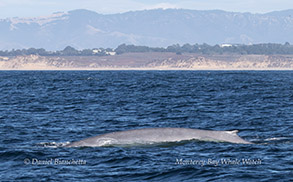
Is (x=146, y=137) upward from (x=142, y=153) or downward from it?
upward

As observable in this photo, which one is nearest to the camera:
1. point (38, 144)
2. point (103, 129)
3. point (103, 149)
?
point (103, 149)

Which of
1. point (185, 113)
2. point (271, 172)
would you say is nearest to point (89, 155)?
point (271, 172)

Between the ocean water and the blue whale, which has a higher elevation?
the blue whale

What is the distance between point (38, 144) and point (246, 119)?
14.1 m

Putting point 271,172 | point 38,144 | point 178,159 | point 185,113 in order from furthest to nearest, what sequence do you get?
point 185,113
point 38,144
point 178,159
point 271,172

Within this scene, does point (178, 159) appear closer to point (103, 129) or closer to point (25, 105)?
point (103, 129)

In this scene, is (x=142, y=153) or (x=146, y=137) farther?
(x=146, y=137)

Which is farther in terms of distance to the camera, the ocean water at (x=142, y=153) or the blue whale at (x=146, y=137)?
the blue whale at (x=146, y=137)

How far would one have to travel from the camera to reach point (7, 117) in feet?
114

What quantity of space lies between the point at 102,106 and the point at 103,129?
14.7 m

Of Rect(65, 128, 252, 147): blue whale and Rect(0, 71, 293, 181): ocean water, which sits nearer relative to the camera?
Rect(0, 71, 293, 181): ocean water

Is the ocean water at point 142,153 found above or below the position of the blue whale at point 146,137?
below

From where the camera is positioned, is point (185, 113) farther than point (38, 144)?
Yes

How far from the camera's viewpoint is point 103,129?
28.8 meters
